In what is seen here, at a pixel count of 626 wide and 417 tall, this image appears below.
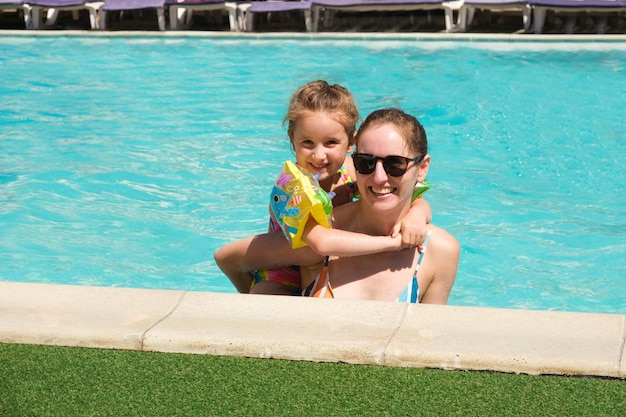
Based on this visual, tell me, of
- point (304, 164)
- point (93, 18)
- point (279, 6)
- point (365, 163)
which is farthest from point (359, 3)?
point (365, 163)

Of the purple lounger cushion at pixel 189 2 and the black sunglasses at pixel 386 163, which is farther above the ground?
the purple lounger cushion at pixel 189 2

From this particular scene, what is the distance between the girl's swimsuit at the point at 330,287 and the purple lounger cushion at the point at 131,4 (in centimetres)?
1286

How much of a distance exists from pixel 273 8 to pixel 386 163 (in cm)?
1253

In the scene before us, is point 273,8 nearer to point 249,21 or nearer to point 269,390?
point 249,21

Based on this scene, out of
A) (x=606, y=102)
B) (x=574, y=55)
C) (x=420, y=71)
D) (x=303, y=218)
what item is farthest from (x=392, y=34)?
(x=303, y=218)

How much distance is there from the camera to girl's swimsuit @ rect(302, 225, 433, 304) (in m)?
4.15

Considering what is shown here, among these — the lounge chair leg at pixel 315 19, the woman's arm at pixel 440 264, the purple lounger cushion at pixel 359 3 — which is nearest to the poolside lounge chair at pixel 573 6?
the purple lounger cushion at pixel 359 3

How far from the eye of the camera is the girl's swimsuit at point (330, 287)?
415 centimetres

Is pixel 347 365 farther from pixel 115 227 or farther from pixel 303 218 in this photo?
pixel 115 227

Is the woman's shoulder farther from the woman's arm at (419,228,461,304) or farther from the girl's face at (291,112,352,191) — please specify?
the girl's face at (291,112,352,191)

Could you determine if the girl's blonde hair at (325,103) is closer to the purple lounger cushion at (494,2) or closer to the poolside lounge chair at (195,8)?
the purple lounger cushion at (494,2)

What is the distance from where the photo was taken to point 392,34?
51.0 ft

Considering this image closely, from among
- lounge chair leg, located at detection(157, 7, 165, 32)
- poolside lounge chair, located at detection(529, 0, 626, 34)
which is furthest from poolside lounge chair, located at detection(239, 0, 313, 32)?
poolside lounge chair, located at detection(529, 0, 626, 34)

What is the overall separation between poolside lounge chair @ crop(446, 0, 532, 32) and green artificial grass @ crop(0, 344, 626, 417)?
12734 mm
